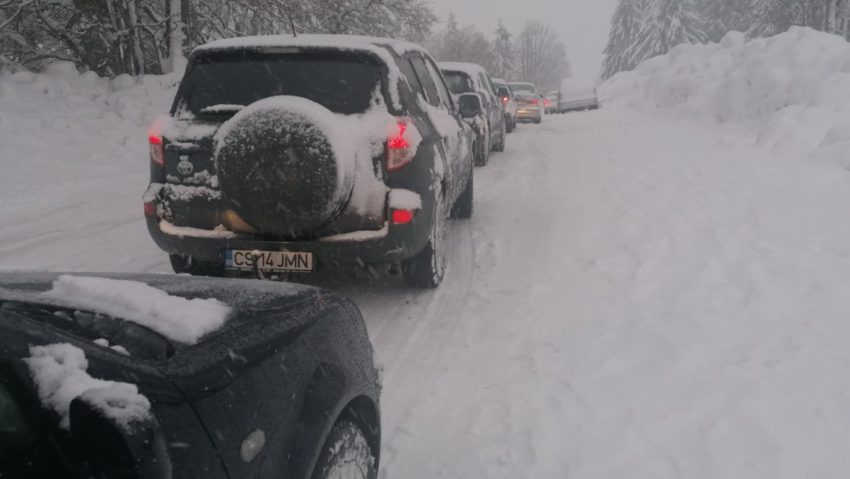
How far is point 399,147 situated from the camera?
438 centimetres

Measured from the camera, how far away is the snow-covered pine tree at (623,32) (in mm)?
59013

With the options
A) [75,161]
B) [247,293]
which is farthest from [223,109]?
[75,161]

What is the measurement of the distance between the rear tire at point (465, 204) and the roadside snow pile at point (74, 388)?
6.42 metres

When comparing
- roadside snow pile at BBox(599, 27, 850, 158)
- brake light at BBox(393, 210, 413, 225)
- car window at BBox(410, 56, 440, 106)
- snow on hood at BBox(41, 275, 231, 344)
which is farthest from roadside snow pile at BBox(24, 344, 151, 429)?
roadside snow pile at BBox(599, 27, 850, 158)

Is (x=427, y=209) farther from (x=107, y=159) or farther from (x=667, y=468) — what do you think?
(x=107, y=159)

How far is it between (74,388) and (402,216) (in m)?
3.11

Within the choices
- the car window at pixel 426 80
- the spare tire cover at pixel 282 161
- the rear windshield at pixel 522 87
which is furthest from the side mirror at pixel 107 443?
the rear windshield at pixel 522 87

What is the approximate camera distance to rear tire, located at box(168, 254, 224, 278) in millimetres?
5094

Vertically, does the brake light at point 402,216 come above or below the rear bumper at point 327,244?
above

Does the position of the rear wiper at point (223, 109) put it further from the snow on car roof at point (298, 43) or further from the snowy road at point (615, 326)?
the snowy road at point (615, 326)

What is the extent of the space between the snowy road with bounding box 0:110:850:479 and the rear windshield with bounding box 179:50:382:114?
64.7 inches

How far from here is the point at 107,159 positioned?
443 inches

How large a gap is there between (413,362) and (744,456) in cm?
193

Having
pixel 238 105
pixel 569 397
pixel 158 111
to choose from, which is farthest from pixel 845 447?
pixel 158 111
